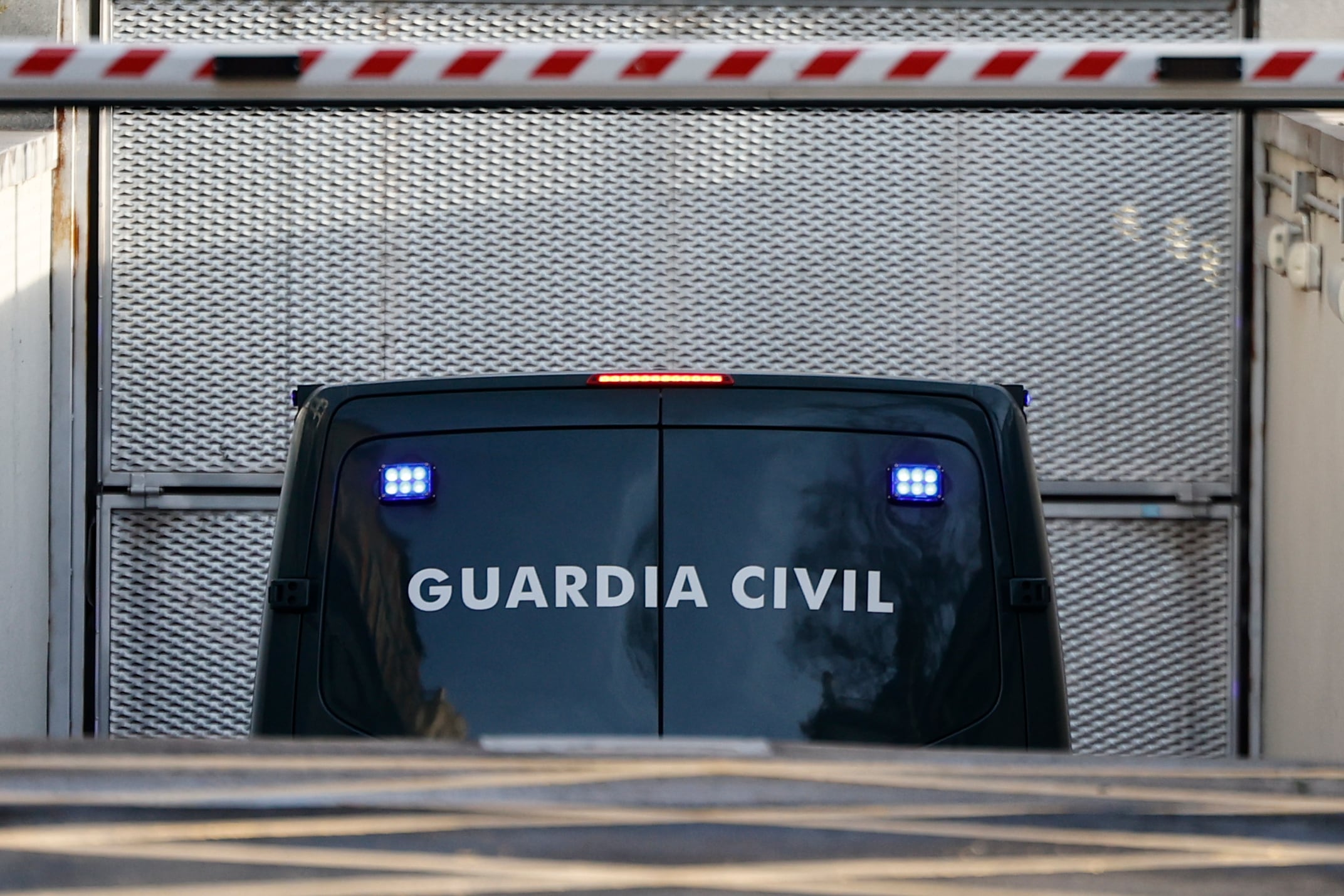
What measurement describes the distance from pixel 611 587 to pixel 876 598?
522 millimetres

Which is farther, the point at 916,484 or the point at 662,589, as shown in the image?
the point at 916,484

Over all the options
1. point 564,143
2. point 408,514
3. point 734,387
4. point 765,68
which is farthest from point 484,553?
point 564,143

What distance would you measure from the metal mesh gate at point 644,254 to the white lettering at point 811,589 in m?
3.71

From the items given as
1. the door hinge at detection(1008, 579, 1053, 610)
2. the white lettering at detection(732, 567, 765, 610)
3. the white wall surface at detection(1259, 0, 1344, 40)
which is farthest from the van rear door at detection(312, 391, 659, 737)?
the white wall surface at detection(1259, 0, 1344, 40)

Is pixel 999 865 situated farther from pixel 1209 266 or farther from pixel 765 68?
pixel 1209 266

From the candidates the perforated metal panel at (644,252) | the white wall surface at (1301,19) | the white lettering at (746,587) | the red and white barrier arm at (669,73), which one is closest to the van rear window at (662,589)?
the white lettering at (746,587)

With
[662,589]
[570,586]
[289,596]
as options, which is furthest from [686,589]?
[289,596]

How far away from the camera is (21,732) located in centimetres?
694

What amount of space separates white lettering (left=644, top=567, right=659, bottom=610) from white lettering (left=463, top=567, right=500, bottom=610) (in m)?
0.28

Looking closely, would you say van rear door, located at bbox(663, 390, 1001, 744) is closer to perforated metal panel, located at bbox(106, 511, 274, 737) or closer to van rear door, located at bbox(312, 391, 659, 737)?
van rear door, located at bbox(312, 391, 659, 737)

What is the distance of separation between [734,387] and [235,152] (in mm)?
4190

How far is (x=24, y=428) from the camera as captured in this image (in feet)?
22.7

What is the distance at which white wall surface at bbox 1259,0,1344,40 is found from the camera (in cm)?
718

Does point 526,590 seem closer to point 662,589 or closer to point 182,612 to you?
point 662,589
